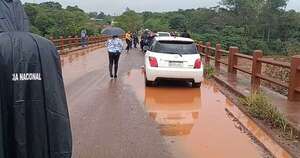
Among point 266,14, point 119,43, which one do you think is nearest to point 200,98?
point 119,43

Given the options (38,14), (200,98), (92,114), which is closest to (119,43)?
(200,98)

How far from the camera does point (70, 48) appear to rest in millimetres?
34875

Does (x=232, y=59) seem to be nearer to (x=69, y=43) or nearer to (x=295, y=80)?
(x=295, y=80)

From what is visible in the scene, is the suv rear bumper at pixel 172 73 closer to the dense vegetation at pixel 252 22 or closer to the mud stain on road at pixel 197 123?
the mud stain on road at pixel 197 123

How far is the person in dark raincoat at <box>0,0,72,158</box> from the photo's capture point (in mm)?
2246

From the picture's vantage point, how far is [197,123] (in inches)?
337

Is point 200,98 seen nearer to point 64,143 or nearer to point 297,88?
point 297,88

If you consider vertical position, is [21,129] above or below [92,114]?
above

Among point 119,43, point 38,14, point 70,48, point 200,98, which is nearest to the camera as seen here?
point 200,98

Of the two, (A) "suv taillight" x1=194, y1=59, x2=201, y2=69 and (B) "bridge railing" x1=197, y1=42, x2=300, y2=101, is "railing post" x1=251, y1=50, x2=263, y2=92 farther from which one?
(A) "suv taillight" x1=194, y1=59, x2=201, y2=69

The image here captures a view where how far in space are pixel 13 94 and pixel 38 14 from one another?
185 ft

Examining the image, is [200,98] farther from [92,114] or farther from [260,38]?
[260,38]

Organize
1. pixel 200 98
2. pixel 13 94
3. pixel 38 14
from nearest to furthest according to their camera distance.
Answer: pixel 13 94, pixel 200 98, pixel 38 14

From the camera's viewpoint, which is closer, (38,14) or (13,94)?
(13,94)
